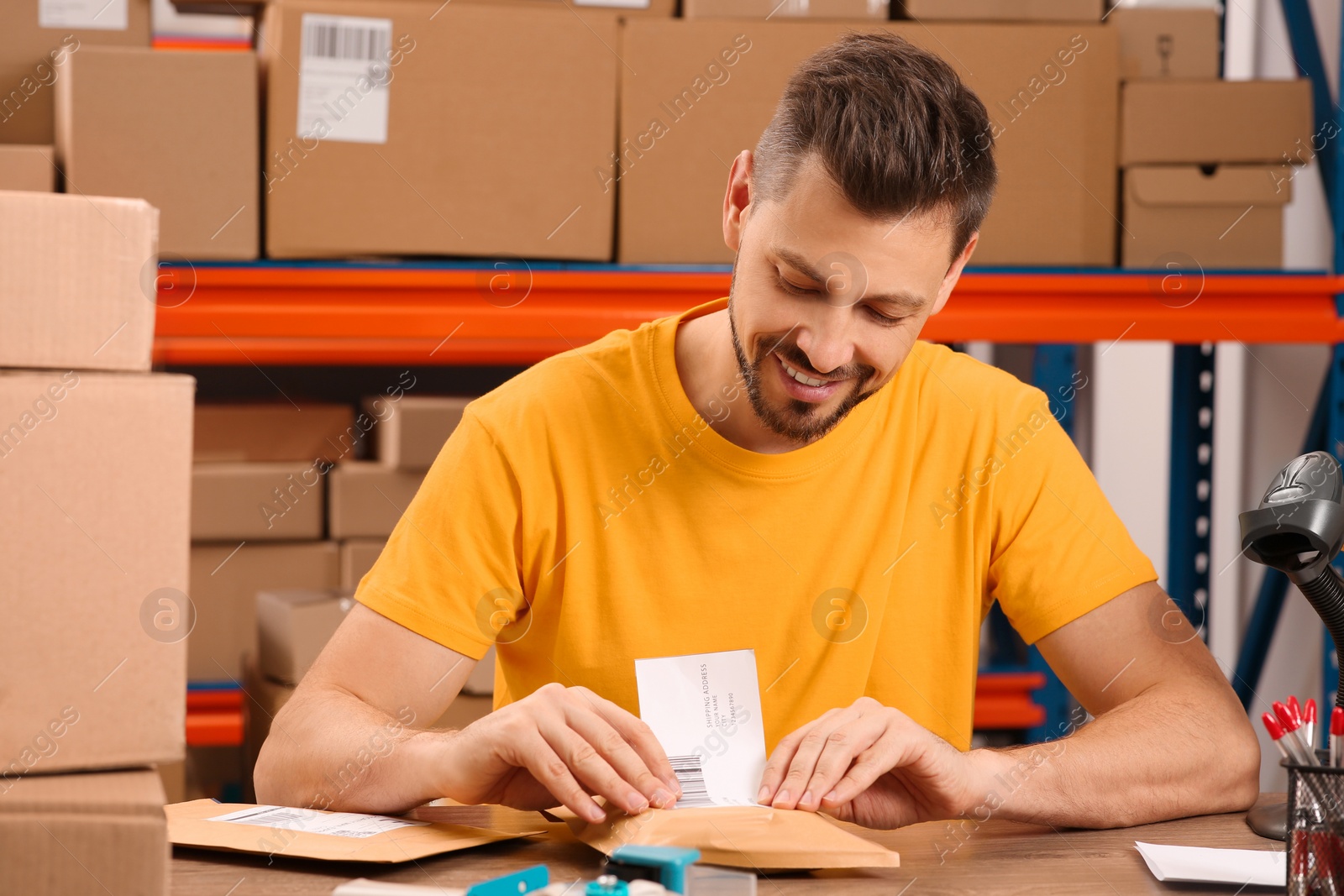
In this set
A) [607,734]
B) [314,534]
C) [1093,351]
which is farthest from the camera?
[1093,351]

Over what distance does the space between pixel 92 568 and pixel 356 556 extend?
1.55 metres

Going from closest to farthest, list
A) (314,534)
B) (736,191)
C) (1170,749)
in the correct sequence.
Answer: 1. (1170,749)
2. (736,191)
3. (314,534)

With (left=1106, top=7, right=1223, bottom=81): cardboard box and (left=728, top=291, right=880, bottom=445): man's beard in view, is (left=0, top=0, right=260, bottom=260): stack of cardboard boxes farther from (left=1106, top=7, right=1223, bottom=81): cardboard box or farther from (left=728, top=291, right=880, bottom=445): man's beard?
(left=1106, top=7, right=1223, bottom=81): cardboard box

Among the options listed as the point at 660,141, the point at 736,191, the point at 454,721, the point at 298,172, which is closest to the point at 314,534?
the point at 454,721

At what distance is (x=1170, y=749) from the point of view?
40.9 inches

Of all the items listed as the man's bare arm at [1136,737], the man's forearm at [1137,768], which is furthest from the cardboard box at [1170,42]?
the man's forearm at [1137,768]

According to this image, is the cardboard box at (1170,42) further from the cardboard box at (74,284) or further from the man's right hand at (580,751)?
the cardboard box at (74,284)

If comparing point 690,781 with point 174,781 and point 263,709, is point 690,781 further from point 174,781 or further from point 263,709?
point 174,781

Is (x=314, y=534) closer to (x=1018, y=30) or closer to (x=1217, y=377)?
(x=1018, y=30)

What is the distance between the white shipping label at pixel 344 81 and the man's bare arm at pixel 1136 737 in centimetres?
123

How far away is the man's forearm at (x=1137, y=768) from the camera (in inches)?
38.8

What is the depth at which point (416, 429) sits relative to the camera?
82.9 inches

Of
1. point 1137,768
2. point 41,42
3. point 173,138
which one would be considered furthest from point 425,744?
point 41,42

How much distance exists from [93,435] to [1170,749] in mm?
896
